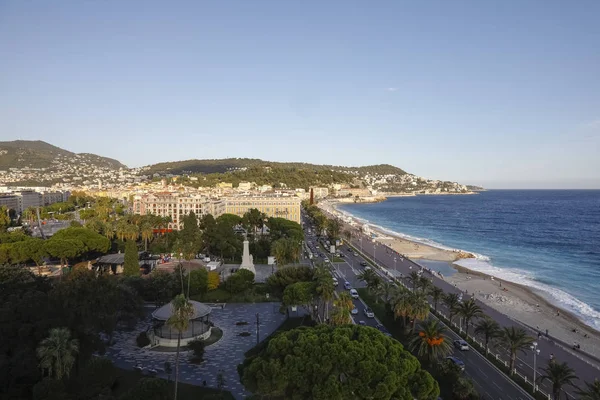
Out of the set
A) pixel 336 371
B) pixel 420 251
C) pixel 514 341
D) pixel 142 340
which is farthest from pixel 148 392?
pixel 420 251

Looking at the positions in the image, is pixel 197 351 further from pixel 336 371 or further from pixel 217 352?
pixel 336 371

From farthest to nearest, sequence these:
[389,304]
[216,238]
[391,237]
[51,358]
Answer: [391,237]
[216,238]
[389,304]
[51,358]

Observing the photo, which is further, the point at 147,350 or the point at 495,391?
the point at 147,350

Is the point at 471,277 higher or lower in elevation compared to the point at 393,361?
lower

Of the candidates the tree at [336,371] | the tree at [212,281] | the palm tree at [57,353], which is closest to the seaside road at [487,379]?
the tree at [336,371]

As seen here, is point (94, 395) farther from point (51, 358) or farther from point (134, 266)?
point (134, 266)

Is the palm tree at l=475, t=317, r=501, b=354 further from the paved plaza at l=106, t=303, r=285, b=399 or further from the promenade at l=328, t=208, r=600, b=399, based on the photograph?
the paved plaza at l=106, t=303, r=285, b=399

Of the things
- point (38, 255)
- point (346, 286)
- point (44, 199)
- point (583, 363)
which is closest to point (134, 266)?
point (38, 255)

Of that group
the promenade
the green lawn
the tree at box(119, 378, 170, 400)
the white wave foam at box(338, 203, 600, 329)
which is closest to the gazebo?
the green lawn
